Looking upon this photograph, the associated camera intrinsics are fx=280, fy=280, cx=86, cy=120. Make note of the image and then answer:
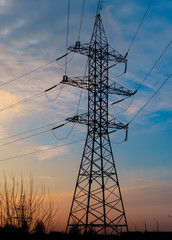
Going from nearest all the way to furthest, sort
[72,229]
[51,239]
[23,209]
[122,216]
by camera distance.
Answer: [23,209]
[51,239]
[72,229]
[122,216]

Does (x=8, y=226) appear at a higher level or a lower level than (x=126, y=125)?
lower

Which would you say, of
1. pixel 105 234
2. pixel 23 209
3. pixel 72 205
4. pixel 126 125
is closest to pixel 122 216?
pixel 105 234

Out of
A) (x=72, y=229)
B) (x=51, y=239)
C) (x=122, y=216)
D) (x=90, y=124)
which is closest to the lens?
(x=51, y=239)

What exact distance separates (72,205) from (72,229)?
11350 millimetres

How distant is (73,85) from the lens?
28.3m

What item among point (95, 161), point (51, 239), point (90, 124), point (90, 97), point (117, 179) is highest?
point (90, 97)

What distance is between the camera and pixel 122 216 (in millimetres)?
26969

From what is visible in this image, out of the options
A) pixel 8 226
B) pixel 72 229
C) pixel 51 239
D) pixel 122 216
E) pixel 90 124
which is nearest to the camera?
pixel 8 226

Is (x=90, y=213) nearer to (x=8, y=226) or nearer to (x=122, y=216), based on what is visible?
(x=122, y=216)

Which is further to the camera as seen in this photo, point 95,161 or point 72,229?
point 95,161

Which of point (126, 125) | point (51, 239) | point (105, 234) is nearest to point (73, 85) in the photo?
point (126, 125)

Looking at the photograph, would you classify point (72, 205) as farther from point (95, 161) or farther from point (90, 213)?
point (95, 161)

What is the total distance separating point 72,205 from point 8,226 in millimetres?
17157

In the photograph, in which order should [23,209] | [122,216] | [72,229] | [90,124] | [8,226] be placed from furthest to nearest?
[90,124] < [122,216] < [72,229] < [23,209] < [8,226]
